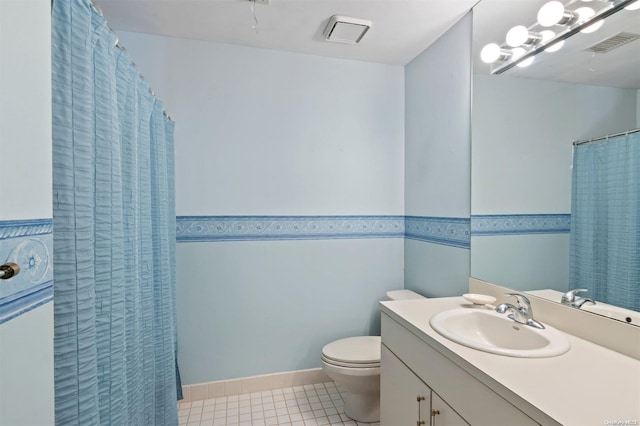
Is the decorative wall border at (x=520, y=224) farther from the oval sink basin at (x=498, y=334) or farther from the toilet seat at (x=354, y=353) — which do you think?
the toilet seat at (x=354, y=353)

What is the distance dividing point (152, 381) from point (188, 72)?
1.77 meters

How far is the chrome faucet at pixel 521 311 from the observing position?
122 centimetres

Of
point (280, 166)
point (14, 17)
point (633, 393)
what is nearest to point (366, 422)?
point (633, 393)

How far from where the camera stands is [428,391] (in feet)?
3.77

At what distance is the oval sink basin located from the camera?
1.00m

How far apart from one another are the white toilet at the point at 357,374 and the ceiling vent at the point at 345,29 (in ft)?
6.25

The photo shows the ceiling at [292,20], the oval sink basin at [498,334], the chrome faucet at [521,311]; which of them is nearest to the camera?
the oval sink basin at [498,334]

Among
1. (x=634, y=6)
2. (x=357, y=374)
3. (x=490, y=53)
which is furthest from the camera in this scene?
(x=357, y=374)

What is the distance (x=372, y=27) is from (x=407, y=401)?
6.43 ft

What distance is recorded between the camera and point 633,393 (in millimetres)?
780

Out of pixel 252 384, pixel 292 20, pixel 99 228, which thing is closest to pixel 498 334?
pixel 99 228

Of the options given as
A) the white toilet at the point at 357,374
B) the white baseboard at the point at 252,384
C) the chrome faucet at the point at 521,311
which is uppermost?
the chrome faucet at the point at 521,311

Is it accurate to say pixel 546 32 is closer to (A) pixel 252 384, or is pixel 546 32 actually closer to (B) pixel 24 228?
(B) pixel 24 228

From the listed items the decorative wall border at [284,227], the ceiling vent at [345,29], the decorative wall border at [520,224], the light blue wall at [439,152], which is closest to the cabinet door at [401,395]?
the light blue wall at [439,152]
